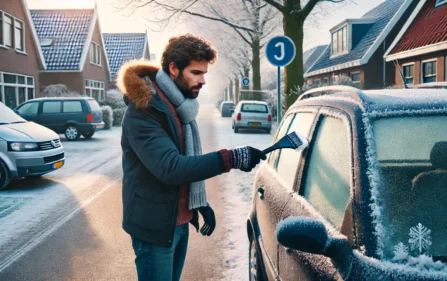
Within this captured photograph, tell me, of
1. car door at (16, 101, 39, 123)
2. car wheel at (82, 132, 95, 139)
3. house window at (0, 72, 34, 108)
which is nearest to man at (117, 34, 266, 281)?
car wheel at (82, 132, 95, 139)

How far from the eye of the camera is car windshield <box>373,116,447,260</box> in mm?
1841

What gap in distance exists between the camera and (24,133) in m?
9.35

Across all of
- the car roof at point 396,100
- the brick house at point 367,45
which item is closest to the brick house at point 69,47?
the brick house at point 367,45

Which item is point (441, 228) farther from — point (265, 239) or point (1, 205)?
point (1, 205)

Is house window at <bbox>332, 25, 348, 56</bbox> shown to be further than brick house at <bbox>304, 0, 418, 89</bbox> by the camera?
Yes

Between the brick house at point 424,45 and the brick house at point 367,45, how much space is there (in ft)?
12.2

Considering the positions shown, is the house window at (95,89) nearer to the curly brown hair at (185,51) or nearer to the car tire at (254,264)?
the car tire at (254,264)

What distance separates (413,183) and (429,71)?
65.4 ft

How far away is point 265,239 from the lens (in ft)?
10.7

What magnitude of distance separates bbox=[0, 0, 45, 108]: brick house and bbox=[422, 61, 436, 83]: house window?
64.3ft

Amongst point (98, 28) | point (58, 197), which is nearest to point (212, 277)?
point (58, 197)

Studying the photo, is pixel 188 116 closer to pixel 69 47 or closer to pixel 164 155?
pixel 164 155

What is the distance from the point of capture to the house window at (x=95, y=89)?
109ft

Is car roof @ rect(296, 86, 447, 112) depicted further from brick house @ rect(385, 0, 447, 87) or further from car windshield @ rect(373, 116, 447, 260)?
brick house @ rect(385, 0, 447, 87)
